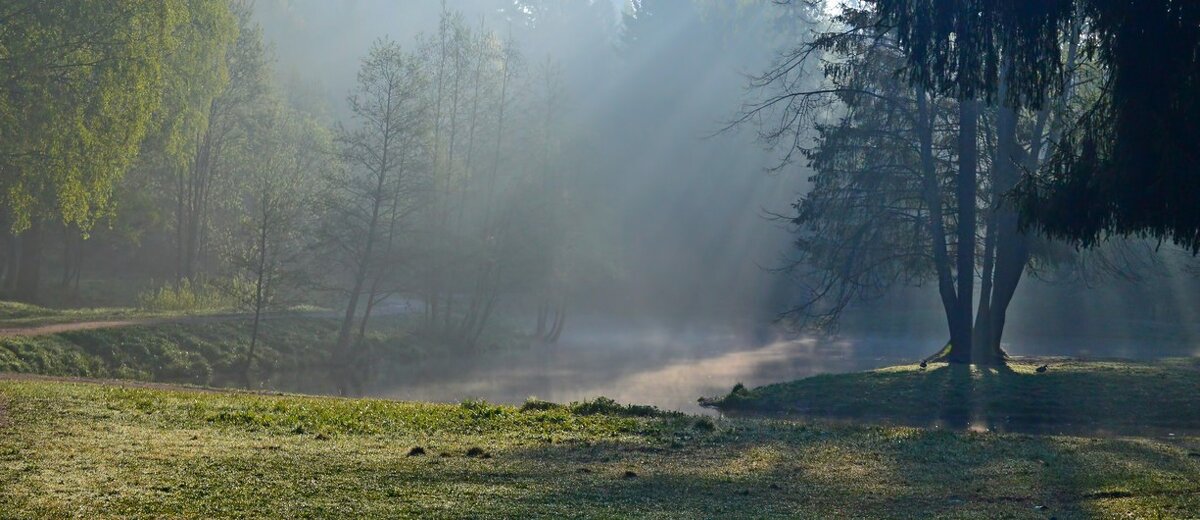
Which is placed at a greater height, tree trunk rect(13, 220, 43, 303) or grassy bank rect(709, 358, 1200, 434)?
tree trunk rect(13, 220, 43, 303)

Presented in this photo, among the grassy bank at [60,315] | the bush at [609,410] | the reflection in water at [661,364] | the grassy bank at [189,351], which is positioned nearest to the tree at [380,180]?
the grassy bank at [189,351]

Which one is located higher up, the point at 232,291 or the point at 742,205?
the point at 742,205

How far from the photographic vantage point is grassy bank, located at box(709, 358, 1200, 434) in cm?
2052

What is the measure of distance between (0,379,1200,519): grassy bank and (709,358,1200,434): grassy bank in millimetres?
4073

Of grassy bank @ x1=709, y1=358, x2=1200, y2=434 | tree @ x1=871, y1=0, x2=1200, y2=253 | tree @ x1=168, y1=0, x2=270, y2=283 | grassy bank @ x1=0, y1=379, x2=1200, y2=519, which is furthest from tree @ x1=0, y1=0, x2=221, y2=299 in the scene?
tree @ x1=871, y1=0, x2=1200, y2=253

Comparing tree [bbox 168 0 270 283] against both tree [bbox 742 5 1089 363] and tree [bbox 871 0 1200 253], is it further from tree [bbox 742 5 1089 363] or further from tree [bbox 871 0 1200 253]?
tree [bbox 871 0 1200 253]

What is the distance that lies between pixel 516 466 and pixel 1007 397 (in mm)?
14072

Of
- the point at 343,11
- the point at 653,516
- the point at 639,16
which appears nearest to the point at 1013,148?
the point at 653,516

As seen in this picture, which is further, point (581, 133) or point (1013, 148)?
point (581, 133)

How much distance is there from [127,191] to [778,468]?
128ft

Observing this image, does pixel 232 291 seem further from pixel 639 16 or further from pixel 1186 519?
pixel 639 16

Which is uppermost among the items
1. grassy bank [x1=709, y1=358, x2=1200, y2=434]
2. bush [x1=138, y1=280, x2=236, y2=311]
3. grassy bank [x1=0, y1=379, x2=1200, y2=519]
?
bush [x1=138, y1=280, x2=236, y2=311]

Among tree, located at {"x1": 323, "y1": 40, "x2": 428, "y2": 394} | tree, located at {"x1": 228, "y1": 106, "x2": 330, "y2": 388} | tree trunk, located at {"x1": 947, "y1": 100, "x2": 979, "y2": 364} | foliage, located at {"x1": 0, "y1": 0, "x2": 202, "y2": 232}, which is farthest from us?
tree, located at {"x1": 323, "y1": 40, "x2": 428, "y2": 394}

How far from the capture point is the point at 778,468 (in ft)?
40.7
